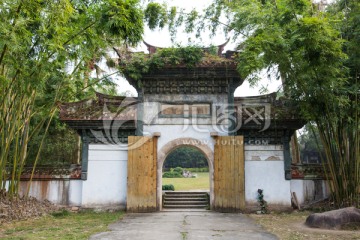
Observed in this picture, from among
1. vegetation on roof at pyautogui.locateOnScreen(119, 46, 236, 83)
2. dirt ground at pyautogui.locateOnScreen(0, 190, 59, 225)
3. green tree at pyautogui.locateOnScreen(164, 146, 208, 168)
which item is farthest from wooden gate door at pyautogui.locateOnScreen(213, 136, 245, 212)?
green tree at pyautogui.locateOnScreen(164, 146, 208, 168)

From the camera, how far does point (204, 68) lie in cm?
835

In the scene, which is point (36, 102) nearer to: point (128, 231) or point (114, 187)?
point (114, 187)

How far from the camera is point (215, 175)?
26.7ft

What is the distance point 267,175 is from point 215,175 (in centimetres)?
131

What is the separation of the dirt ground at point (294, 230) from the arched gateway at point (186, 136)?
80cm

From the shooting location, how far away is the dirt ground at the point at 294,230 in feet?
17.4

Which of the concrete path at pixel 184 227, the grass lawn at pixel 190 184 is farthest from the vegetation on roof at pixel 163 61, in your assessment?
the grass lawn at pixel 190 184

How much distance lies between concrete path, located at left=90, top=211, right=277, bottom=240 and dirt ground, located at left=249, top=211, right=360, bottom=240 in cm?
23

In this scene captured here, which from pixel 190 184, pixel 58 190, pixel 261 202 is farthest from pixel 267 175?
pixel 190 184

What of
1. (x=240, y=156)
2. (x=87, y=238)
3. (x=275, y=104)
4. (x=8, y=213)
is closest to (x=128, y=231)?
(x=87, y=238)

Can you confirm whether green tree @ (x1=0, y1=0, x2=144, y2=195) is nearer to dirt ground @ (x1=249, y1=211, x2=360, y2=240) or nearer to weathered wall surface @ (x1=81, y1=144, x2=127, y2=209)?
weathered wall surface @ (x1=81, y1=144, x2=127, y2=209)

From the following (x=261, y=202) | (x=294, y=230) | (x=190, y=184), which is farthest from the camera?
(x=190, y=184)

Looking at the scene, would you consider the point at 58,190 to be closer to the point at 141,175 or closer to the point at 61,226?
the point at 141,175

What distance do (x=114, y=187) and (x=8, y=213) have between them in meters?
2.42
